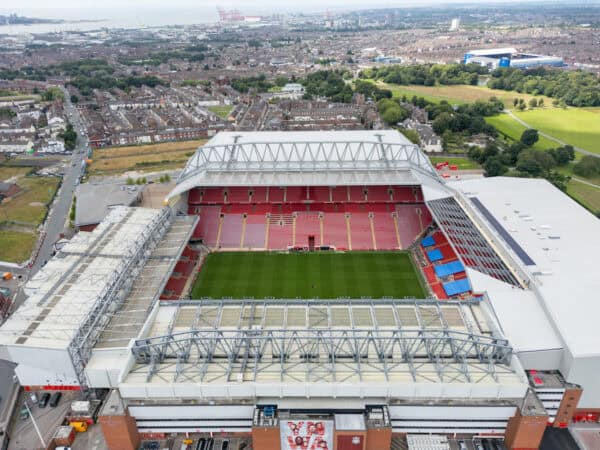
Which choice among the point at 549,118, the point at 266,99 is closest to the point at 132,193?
the point at 266,99

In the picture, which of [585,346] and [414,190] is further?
[414,190]

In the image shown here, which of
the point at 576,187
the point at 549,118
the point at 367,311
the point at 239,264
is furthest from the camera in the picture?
the point at 549,118

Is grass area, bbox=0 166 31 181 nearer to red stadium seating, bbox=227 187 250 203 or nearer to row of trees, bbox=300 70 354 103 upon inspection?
red stadium seating, bbox=227 187 250 203

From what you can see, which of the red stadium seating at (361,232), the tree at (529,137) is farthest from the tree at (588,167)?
the red stadium seating at (361,232)

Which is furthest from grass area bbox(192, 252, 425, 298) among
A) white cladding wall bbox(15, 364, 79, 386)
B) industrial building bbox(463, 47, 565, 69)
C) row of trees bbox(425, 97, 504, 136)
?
industrial building bbox(463, 47, 565, 69)

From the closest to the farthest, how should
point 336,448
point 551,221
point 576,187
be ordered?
point 336,448
point 551,221
point 576,187

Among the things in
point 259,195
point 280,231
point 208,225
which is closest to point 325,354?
point 280,231

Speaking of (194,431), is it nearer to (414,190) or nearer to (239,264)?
(239,264)

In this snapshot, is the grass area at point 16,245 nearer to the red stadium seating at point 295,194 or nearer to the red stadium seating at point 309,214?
the red stadium seating at point 309,214
